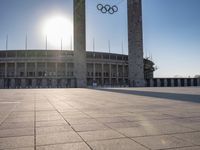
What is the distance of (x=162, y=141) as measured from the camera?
3.83m

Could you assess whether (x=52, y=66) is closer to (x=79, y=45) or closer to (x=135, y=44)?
(x=79, y=45)

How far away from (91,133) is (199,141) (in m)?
2.10

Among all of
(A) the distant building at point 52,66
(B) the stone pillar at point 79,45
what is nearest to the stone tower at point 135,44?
(B) the stone pillar at point 79,45

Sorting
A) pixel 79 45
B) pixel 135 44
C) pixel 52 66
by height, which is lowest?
pixel 52 66

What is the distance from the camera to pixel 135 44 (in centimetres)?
4919

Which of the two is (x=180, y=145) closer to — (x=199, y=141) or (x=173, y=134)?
(x=199, y=141)

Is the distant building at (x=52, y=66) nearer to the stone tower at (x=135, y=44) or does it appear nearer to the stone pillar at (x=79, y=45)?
the stone pillar at (x=79, y=45)

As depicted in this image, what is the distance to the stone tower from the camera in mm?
49031

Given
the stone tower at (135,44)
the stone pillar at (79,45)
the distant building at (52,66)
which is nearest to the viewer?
the stone tower at (135,44)

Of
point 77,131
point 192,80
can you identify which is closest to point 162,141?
point 77,131

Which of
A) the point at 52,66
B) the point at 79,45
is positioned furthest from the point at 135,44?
the point at 52,66

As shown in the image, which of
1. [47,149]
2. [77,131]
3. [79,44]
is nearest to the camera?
[47,149]

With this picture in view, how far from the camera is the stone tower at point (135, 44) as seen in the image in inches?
1930

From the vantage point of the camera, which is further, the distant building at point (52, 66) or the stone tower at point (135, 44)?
the distant building at point (52, 66)
